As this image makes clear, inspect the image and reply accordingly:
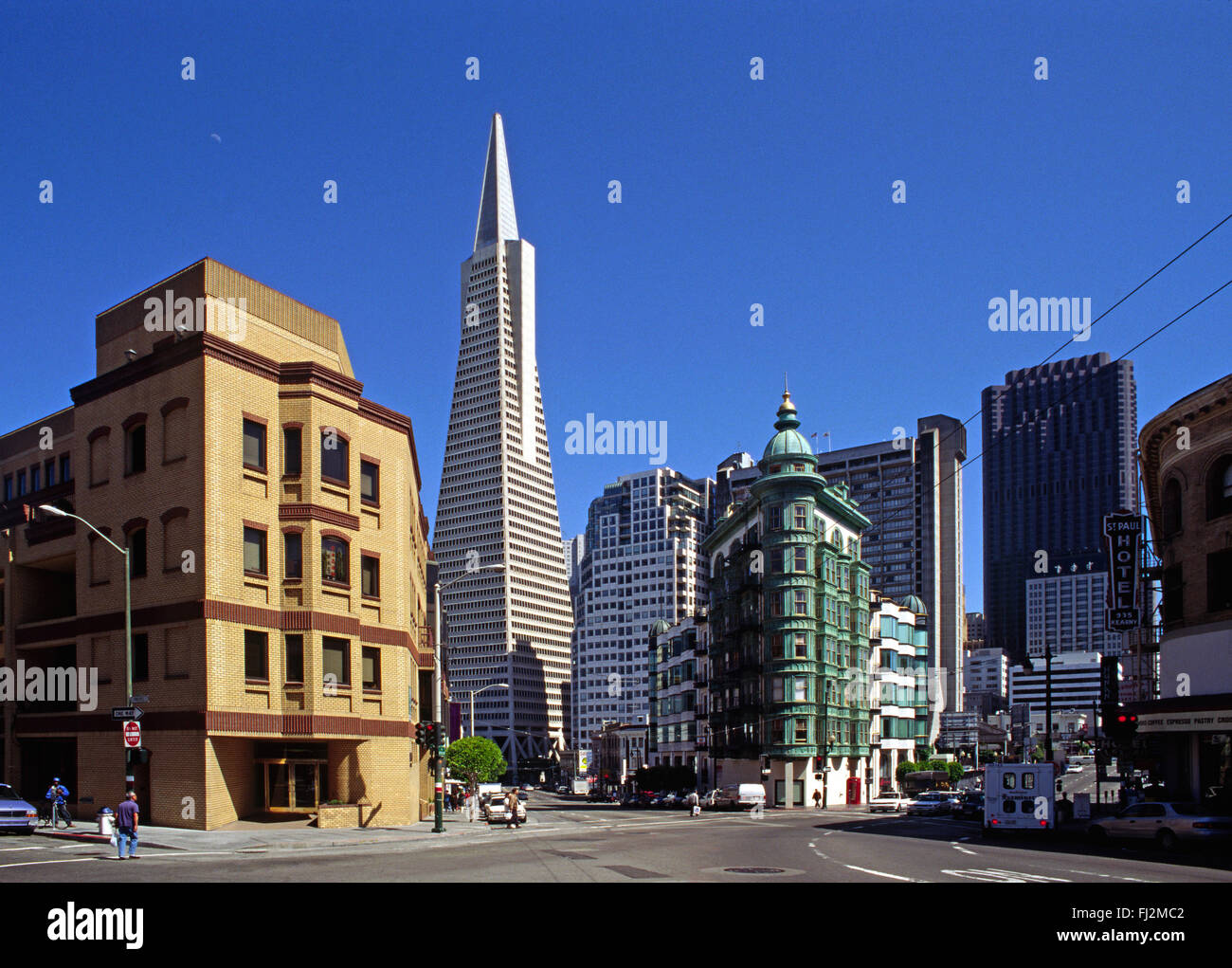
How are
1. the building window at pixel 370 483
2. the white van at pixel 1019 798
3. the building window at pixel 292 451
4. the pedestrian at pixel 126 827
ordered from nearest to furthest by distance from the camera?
1. the pedestrian at pixel 126 827
2. the white van at pixel 1019 798
3. the building window at pixel 292 451
4. the building window at pixel 370 483

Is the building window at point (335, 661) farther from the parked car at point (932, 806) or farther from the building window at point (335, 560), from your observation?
the parked car at point (932, 806)

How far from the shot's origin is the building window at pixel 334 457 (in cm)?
3869

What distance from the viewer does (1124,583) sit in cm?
4359

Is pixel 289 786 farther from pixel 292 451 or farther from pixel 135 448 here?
pixel 135 448

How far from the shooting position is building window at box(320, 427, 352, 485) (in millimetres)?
38688

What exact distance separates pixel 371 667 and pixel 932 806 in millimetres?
34136

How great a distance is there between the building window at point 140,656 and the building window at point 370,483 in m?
9.10

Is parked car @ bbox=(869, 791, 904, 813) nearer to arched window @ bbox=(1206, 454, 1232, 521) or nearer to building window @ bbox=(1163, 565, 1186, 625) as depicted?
building window @ bbox=(1163, 565, 1186, 625)

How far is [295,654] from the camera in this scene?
36938 millimetres

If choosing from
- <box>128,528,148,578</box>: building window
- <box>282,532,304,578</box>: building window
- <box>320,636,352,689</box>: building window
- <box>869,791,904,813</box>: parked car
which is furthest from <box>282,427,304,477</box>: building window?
<box>869,791,904,813</box>: parked car

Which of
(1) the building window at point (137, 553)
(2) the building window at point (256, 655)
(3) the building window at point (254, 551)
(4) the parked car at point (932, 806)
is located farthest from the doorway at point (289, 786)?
(4) the parked car at point (932, 806)
